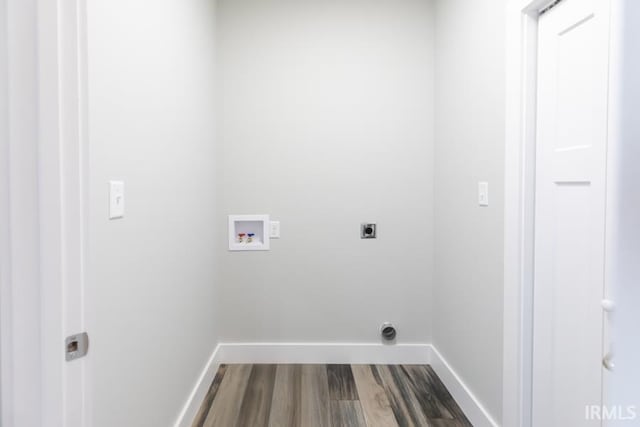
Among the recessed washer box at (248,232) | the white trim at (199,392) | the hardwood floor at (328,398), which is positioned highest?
the recessed washer box at (248,232)

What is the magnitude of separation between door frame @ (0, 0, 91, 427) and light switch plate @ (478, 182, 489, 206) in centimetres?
163

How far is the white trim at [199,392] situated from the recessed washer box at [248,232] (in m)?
0.72

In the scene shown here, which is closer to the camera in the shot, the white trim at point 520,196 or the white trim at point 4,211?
the white trim at point 4,211

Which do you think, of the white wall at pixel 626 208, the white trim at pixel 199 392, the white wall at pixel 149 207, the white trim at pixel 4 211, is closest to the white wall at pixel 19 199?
the white trim at pixel 4 211

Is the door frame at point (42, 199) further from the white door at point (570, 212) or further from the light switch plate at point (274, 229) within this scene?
the light switch plate at point (274, 229)

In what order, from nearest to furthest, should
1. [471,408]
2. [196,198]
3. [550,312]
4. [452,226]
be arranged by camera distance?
1. [550,312]
2. [471,408]
3. [196,198]
4. [452,226]

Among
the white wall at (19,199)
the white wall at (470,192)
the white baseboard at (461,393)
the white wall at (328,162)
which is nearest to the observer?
the white wall at (19,199)

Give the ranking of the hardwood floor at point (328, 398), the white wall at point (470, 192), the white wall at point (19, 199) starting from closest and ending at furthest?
the white wall at point (19, 199) < the white wall at point (470, 192) < the hardwood floor at point (328, 398)

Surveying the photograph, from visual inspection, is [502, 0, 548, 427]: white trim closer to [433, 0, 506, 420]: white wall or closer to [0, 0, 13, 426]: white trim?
[433, 0, 506, 420]: white wall

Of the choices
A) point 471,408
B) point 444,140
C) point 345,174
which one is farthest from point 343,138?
point 471,408

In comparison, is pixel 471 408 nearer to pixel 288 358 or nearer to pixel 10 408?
pixel 288 358

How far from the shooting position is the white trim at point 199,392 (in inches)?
69.1

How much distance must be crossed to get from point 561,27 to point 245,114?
5.88ft

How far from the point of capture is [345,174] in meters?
2.44
